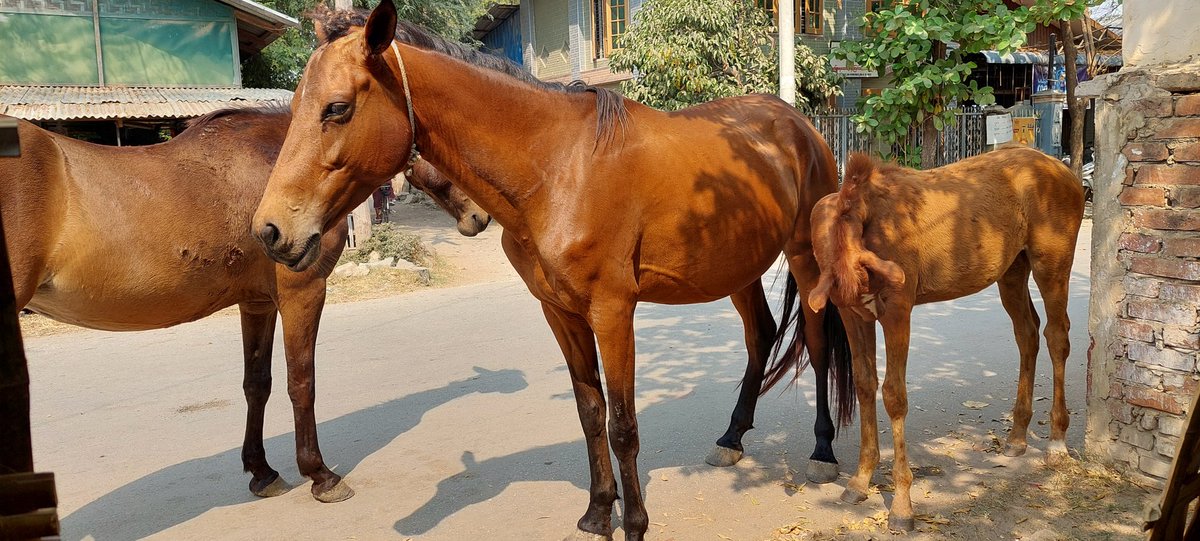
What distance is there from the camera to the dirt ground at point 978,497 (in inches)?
131

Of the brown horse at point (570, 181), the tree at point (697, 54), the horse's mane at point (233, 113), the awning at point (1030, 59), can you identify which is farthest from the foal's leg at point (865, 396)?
the awning at point (1030, 59)

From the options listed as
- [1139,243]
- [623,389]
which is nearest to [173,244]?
[623,389]

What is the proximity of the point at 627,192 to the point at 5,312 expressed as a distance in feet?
7.97

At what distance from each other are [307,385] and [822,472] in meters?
2.65

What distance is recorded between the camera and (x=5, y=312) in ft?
2.99

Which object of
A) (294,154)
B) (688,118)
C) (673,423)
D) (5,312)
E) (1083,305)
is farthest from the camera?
(1083,305)

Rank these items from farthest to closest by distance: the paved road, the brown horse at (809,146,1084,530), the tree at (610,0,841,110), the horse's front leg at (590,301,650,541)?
the tree at (610,0,841,110), the paved road, the brown horse at (809,146,1084,530), the horse's front leg at (590,301,650,541)

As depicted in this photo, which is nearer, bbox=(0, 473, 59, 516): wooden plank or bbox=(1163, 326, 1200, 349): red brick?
bbox=(0, 473, 59, 516): wooden plank

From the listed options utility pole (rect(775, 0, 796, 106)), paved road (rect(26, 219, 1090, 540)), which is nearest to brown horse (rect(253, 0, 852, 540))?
paved road (rect(26, 219, 1090, 540))

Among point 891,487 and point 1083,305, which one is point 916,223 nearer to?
point 891,487

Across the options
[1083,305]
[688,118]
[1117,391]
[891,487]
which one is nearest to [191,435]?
[688,118]

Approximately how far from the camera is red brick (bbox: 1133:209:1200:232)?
348 centimetres

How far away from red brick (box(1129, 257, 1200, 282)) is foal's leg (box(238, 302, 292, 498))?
14.0 feet

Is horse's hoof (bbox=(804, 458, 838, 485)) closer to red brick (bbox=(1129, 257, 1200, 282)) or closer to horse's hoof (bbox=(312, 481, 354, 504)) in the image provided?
red brick (bbox=(1129, 257, 1200, 282))
